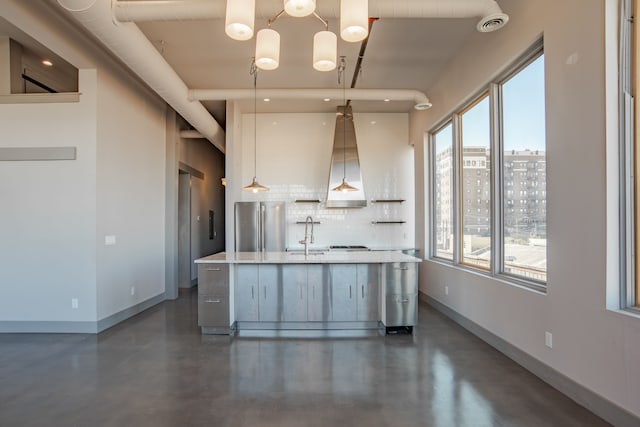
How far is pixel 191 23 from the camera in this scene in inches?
156

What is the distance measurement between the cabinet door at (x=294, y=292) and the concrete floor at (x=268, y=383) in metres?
0.37

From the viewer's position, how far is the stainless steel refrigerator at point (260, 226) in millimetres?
6496

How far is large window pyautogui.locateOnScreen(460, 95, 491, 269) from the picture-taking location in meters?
4.20

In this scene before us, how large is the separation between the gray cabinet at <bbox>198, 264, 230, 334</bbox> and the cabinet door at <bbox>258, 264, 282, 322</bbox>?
40cm

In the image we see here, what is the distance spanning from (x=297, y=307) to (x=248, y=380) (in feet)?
4.60

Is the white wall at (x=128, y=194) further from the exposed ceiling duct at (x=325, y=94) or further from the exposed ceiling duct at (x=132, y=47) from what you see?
the exposed ceiling duct at (x=325, y=94)

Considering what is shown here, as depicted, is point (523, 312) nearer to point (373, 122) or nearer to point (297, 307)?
point (297, 307)

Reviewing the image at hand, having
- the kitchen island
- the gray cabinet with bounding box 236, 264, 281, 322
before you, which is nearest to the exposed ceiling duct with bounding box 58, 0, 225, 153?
the kitchen island

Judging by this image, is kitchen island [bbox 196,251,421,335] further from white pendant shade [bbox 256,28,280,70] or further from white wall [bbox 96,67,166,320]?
white pendant shade [bbox 256,28,280,70]

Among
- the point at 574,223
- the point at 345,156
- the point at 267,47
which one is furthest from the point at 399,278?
the point at 345,156

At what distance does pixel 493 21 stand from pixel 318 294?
330 centimetres

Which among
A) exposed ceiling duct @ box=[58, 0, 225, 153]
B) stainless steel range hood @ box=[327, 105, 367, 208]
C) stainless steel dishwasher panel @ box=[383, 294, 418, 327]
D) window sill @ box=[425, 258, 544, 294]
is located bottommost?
stainless steel dishwasher panel @ box=[383, 294, 418, 327]

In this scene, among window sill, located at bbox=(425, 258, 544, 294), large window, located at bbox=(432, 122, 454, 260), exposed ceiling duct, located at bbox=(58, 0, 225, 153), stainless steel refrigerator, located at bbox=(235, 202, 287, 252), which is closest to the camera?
exposed ceiling duct, located at bbox=(58, 0, 225, 153)

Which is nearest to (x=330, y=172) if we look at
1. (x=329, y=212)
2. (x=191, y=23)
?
(x=329, y=212)
